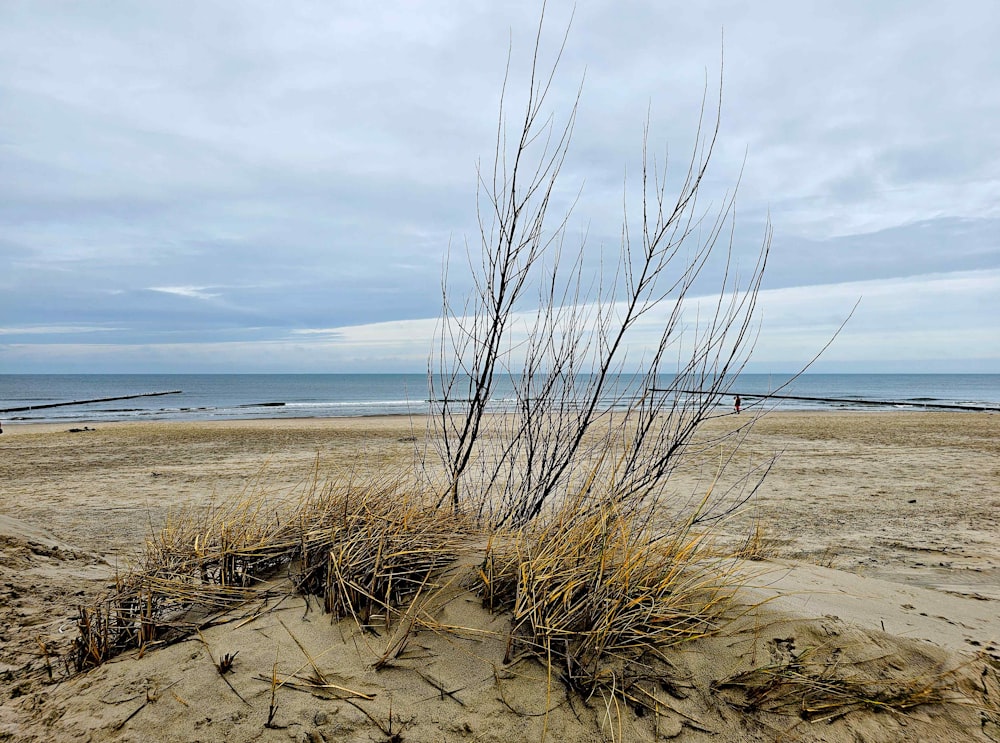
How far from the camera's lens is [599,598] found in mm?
2439

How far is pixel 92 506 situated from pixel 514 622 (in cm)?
706

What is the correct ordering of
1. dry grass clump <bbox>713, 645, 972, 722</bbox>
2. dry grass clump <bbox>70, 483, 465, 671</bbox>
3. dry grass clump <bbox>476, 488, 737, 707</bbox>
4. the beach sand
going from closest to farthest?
the beach sand, dry grass clump <bbox>713, 645, 972, 722</bbox>, dry grass clump <bbox>476, 488, 737, 707</bbox>, dry grass clump <bbox>70, 483, 465, 671</bbox>

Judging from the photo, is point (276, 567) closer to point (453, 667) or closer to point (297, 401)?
point (453, 667)

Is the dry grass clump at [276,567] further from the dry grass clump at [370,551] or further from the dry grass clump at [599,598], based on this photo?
the dry grass clump at [599,598]

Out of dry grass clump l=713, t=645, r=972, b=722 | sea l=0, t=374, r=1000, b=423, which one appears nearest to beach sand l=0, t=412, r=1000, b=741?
dry grass clump l=713, t=645, r=972, b=722

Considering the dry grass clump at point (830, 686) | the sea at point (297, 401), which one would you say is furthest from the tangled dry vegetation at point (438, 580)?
the sea at point (297, 401)

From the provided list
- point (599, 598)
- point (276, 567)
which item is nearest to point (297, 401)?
point (276, 567)

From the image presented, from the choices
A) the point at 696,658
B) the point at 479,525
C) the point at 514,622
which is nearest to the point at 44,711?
the point at 514,622

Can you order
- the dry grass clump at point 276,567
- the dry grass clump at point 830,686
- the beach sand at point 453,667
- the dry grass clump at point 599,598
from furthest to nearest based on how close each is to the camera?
the dry grass clump at point 276,567 < the dry grass clump at point 599,598 < the dry grass clump at point 830,686 < the beach sand at point 453,667

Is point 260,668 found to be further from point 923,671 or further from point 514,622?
point 923,671

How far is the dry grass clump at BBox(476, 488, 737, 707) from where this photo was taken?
237 centimetres

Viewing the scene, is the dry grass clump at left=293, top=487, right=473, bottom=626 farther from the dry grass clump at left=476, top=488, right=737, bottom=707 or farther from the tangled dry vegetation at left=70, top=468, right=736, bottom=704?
the dry grass clump at left=476, top=488, right=737, bottom=707

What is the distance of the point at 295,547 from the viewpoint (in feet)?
9.85

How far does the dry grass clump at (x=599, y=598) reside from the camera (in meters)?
2.37
